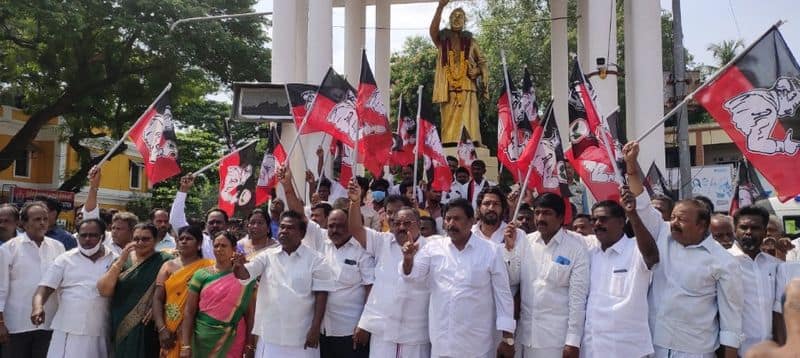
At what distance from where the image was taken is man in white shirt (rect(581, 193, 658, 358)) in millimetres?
5004

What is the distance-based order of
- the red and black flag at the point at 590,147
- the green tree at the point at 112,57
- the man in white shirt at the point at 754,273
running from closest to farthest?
the man in white shirt at the point at 754,273 → the red and black flag at the point at 590,147 → the green tree at the point at 112,57

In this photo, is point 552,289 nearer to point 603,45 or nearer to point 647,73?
point 603,45

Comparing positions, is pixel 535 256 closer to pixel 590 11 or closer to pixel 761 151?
pixel 761 151

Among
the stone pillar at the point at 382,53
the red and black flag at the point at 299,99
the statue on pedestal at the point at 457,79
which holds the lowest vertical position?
the red and black flag at the point at 299,99

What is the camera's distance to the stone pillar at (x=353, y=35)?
18953 millimetres

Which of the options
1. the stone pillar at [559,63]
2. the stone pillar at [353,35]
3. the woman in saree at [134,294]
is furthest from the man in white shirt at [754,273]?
the stone pillar at [353,35]

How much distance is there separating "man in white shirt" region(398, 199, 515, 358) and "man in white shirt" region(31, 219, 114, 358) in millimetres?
2691

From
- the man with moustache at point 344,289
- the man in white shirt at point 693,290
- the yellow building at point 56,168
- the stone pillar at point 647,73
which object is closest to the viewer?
the man in white shirt at point 693,290

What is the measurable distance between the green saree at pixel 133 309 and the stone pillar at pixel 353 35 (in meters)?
12.8

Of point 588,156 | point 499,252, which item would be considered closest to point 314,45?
point 588,156

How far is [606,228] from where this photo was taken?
525 centimetres

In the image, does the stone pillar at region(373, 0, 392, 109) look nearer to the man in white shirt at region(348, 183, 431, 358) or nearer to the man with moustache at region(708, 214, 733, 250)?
the man in white shirt at region(348, 183, 431, 358)

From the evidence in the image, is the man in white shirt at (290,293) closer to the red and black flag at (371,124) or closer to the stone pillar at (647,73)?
the red and black flag at (371,124)

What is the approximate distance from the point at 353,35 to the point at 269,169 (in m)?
9.93
